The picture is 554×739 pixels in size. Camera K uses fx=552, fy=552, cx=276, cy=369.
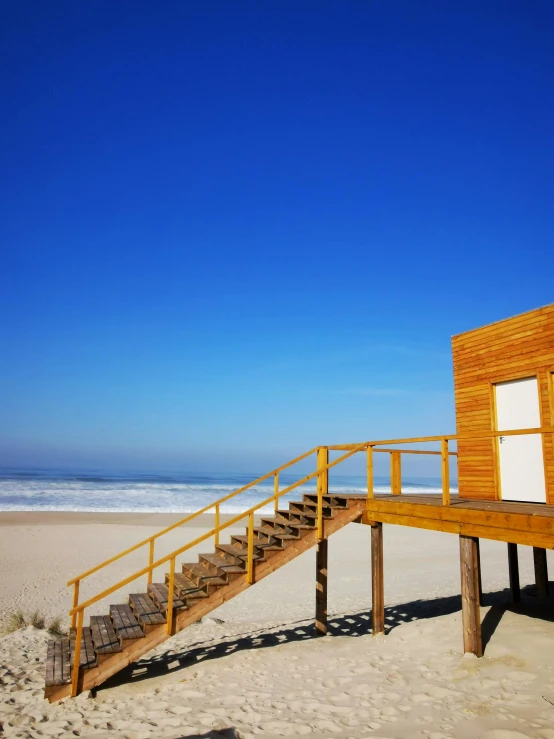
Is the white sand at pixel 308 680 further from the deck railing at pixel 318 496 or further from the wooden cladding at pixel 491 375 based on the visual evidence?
the wooden cladding at pixel 491 375

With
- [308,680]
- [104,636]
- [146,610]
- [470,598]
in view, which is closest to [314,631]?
[308,680]

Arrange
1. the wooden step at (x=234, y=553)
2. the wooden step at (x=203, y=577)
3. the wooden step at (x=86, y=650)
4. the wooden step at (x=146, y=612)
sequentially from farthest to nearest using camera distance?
the wooden step at (x=234, y=553) → the wooden step at (x=203, y=577) → the wooden step at (x=146, y=612) → the wooden step at (x=86, y=650)

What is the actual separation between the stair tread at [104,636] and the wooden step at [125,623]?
0.32 feet

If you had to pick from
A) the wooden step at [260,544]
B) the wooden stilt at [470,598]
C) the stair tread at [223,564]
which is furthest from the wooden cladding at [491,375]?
the stair tread at [223,564]

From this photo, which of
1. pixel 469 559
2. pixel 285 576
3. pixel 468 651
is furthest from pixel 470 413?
pixel 285 576

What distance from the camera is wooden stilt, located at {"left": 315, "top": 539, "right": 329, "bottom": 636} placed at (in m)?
10.6

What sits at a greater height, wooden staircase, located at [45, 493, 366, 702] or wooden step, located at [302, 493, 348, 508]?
wooden step, located at [302, 493, 348, 508]

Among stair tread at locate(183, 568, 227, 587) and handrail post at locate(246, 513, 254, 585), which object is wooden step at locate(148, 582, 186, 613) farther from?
handrail post at locate(246, 513, 254, 585)

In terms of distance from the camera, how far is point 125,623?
28.0ft

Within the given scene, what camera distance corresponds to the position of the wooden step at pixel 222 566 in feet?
28.7

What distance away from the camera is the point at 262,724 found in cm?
648

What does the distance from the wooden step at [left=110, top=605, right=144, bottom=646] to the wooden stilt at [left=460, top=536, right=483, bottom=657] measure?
15.5 ft

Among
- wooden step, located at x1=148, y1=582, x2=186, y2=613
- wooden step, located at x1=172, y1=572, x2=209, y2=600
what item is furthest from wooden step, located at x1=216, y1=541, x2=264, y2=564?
wooden step, located at x1=148, y1=582, x2=186, y2=613

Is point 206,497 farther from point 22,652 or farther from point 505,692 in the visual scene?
point 505,692
